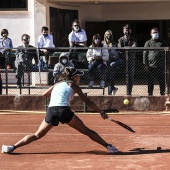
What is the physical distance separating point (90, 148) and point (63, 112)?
3.73 ft

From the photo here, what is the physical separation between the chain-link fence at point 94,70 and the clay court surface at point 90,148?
150cm

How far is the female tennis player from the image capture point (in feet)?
35.1

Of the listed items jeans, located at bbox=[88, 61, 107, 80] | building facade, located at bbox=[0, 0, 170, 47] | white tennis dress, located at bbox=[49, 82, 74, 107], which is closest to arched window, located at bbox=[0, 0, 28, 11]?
building facade, located at bbox=[0, 0, 170, 47]

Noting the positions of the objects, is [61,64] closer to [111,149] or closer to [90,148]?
[90,148]

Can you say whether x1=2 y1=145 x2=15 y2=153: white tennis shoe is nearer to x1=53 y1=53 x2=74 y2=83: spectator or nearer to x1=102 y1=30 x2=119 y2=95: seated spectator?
x1=53 y1=53 x2=74 y2=83: spectator

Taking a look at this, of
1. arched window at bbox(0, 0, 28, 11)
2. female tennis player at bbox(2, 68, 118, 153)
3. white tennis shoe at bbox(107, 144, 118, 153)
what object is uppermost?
arched window at bbox(0, 0, 28, 11)

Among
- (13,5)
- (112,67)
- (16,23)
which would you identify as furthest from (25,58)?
(13,5)

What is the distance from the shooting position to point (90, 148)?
37.6 ft

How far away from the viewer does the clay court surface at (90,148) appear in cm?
1007

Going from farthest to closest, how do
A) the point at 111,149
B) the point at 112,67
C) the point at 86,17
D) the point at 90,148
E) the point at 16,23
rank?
the point at 86,17 < the point at 16,23 < the point at 112,67 < the point at 90,148 < the point at 111,149

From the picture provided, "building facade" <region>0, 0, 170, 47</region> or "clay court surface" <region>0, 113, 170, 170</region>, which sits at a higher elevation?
"building facade" <region>0, 0, 170, 47</region>

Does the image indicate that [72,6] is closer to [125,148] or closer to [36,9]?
[36,9]

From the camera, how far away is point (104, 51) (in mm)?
16609

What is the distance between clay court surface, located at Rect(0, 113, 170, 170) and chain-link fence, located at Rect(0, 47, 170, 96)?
1500 mm
